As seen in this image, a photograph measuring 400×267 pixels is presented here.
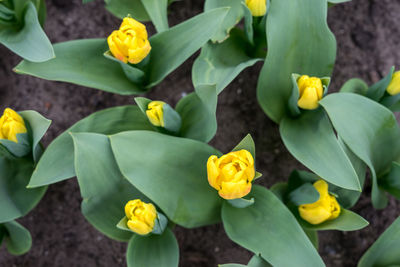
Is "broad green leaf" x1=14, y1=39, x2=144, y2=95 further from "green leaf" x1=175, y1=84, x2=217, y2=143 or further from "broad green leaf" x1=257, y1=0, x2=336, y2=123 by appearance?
"broad green leaf" x1=257, y1=0, x2=336, y2=123

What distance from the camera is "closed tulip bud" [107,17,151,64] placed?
0.98m

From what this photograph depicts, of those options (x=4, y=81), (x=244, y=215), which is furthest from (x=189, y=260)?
(x=4, y=81)

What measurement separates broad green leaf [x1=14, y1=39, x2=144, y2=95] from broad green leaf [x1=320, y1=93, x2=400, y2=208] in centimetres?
56

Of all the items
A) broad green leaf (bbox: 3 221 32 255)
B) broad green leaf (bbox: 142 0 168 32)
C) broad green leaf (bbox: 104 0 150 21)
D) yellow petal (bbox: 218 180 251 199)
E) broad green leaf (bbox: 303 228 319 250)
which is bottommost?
broad green leaf (bbox: 3 221 32 255)

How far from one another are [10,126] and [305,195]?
772 mm

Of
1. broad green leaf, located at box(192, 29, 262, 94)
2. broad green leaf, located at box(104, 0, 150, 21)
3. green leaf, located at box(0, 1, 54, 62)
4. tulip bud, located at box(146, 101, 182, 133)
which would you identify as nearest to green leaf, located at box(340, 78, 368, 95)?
broad green leaf, located at box(192, 29, 262, 94)

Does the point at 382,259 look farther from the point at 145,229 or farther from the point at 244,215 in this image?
the point at 145,229

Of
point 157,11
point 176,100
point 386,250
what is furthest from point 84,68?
point 386,250

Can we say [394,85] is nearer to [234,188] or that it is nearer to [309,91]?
[309,91]

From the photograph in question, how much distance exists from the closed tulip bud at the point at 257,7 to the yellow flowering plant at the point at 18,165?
612 mm

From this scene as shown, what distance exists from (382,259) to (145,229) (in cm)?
62

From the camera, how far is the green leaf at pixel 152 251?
3.29 ft

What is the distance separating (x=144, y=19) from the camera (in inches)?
52.0

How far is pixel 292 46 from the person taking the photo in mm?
1094
